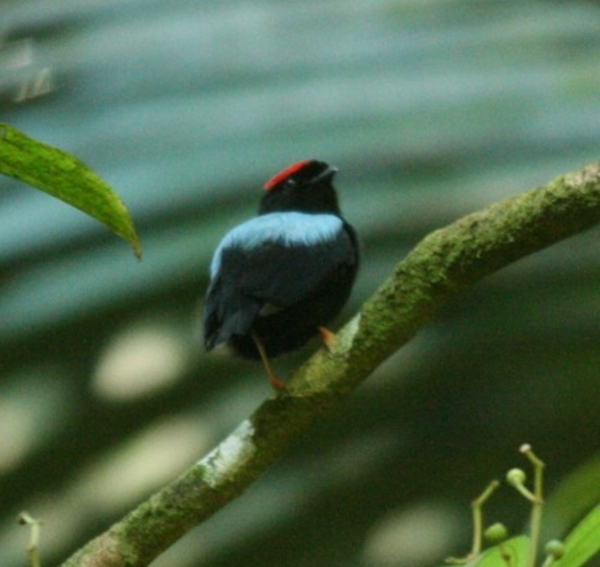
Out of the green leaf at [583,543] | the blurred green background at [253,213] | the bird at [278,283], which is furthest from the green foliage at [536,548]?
the blurred green background at [253,213]

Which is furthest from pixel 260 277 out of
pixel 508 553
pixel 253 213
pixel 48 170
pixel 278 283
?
pixel 253 213

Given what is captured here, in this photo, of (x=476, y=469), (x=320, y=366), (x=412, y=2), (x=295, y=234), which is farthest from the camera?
(x=412, y=2)

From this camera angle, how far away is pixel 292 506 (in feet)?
9.72

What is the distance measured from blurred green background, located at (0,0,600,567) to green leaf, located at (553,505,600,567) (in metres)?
2.00

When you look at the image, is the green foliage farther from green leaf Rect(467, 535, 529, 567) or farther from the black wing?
the black wing

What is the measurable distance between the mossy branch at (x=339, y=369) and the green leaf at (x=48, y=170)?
682mm

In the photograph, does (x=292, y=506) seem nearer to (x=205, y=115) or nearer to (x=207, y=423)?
(x=207, y=423)

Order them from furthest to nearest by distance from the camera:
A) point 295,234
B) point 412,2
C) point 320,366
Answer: point 412,2 < point 295,234 < point 320,366

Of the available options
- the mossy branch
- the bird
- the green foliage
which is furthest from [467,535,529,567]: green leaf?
the bird

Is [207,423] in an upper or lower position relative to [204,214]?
lower

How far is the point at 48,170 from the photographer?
0.78m

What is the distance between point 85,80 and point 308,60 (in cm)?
65

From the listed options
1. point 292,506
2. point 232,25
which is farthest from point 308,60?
point 292,506

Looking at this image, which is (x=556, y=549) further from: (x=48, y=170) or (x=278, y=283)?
(x=278, y=283)
